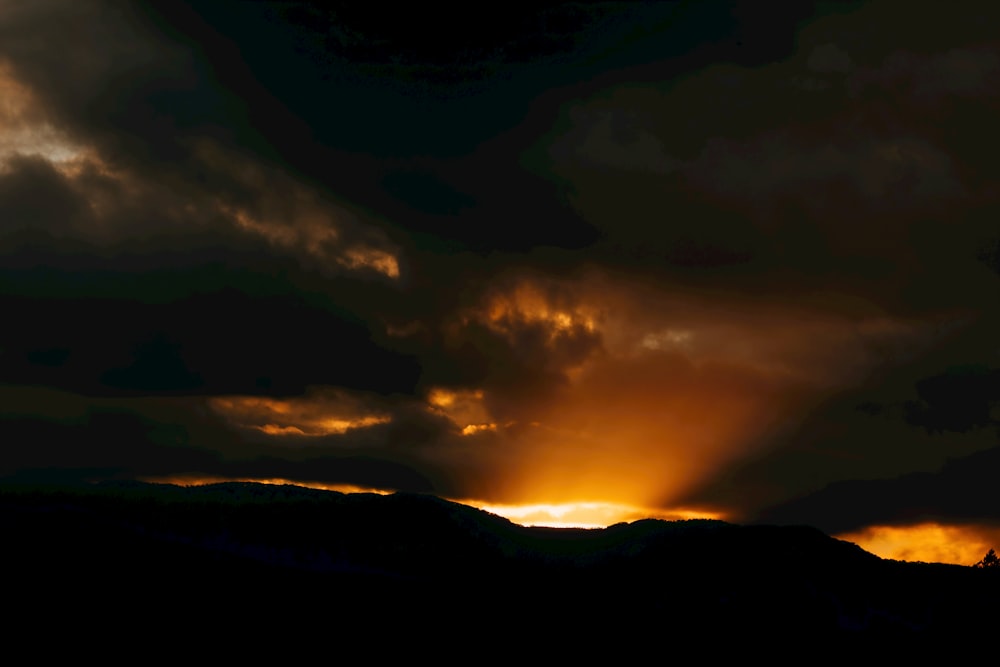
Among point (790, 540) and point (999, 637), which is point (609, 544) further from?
point (999, 637)

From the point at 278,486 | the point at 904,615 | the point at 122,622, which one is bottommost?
the point at 122,622

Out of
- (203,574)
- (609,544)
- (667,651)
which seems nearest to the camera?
(203,574)

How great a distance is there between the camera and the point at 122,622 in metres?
15.2

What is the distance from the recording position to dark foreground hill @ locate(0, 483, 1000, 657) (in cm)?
1584

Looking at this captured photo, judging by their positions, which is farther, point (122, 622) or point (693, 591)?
point (693, 591)

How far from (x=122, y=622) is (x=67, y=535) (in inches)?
114

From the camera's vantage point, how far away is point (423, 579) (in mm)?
18781

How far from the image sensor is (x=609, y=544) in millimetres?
23297

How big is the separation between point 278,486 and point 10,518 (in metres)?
7.88

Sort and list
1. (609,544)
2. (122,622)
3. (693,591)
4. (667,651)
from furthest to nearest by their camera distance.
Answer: (609,544) → (693,591) → (667,651) → (122,622)

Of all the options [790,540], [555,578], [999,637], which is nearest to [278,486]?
[555,578]

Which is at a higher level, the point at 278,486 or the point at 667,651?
the point at 278,486

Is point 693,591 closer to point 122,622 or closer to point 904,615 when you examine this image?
point 904,615

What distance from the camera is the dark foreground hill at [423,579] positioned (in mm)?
15836
